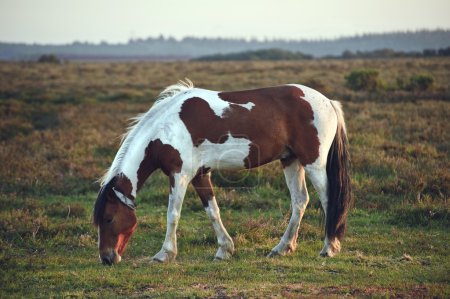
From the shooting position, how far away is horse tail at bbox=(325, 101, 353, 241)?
7039mm

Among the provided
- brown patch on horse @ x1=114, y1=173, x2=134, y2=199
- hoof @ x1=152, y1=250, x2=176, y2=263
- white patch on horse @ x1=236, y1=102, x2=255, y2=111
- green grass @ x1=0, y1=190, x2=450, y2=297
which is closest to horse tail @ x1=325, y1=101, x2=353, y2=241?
green grass @ x1=0, y1=190, x2=450, y2=297

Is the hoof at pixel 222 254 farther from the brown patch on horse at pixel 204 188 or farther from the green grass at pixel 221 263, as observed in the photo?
the brown patch on horse at pixel 204 188

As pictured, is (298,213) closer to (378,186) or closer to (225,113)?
(225,113)

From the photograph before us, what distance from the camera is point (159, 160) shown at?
694cm

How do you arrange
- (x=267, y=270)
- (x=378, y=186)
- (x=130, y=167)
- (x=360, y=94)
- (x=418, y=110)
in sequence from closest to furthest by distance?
(x=267, y=270), (x=130, y=167), (x=378, y=186), (x=418, y=110), (x=360, y=94)

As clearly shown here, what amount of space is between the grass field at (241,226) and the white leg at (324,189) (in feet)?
0.48

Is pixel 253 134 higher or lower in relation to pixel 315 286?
higher

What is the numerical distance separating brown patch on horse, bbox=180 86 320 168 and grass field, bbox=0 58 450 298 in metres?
1.33

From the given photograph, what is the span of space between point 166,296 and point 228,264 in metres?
1.34

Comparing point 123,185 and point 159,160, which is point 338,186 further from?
point 123,185

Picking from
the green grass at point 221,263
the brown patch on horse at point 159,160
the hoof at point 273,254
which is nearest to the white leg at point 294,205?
the hoof at point 273,254

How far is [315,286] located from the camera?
577 cm

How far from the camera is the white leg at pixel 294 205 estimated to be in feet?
23.5

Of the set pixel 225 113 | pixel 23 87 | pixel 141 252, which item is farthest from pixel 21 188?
pixel 23 87
